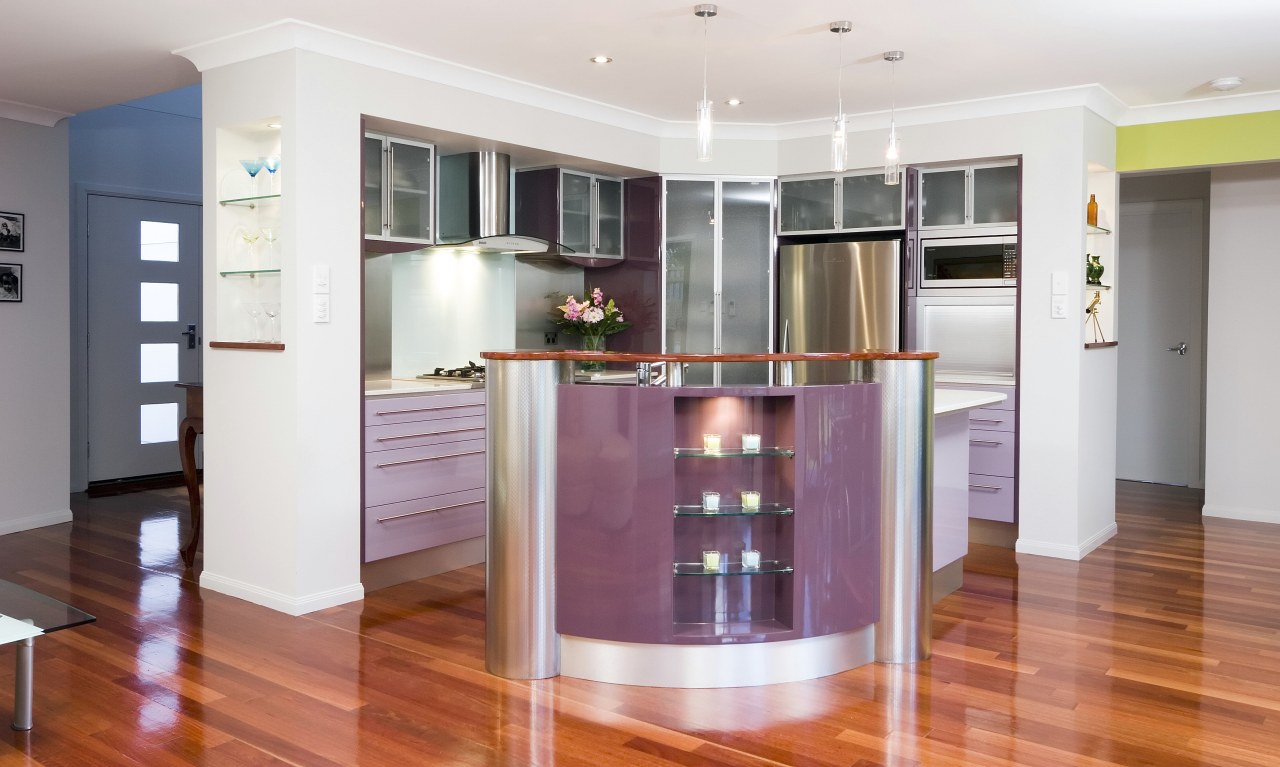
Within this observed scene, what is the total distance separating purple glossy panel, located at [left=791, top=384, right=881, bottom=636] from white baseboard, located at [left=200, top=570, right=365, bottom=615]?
2123 mm

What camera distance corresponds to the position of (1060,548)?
560cm

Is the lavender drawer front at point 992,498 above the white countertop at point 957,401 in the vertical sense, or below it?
below

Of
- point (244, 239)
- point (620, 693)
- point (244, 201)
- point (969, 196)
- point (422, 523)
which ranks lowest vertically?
point (620, 693)

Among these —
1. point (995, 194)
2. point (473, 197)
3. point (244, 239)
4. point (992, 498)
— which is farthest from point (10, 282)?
point (992, 498)

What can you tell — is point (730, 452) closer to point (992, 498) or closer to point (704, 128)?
point (704, 128)

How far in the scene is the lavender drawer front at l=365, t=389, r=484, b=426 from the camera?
478cm

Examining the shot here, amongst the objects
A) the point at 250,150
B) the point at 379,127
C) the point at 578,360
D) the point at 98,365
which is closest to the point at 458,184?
the point at 379,127

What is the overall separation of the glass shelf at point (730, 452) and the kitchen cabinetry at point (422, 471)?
1.80 metres

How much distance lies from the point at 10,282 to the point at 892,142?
498 centimetres

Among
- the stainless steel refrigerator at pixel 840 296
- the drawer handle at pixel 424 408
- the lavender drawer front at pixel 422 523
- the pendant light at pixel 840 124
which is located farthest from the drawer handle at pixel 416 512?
the pendant light at pixel 840 124

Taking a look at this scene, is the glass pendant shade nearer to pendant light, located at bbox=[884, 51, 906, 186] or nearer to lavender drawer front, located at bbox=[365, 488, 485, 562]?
pendant light, located at bbox=[884, 51, 906, 186]

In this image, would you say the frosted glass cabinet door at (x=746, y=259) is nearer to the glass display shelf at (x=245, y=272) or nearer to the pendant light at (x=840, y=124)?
the pendant light at (x=840, y=124)

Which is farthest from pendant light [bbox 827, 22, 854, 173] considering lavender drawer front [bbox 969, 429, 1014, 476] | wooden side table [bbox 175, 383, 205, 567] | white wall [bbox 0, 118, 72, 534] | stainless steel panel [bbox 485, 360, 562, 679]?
white wall [bbox 0, 118, 72, 534]

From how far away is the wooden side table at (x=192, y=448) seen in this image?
204 inches
